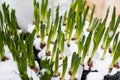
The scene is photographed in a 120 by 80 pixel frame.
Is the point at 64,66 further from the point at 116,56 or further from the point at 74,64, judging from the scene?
the point at 116,56

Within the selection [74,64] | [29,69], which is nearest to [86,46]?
[74,64]

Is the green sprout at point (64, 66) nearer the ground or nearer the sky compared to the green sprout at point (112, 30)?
nearer the ground

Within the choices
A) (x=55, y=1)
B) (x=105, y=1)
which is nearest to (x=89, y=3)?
(x=105, y=1)

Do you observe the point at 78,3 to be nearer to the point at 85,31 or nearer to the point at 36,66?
the point at 85,31

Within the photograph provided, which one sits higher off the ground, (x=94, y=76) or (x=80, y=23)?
(x=80, y=23)

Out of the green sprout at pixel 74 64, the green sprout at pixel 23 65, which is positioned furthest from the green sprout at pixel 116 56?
the green sprout at pixel 23 65

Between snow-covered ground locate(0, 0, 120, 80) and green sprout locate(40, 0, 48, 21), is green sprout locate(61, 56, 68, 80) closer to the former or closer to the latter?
snow-covered ground locate(0, 0, 120, 80)

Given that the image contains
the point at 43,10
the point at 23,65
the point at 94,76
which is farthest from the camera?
the point at 43,10

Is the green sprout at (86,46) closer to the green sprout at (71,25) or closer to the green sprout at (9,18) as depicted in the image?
the green sprout at (71,25)

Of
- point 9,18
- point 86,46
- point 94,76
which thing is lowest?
point 94,76

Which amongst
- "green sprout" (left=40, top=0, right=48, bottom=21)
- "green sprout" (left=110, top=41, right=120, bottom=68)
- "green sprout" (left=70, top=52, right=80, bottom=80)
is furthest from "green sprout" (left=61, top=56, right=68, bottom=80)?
"green sprout" (left=40, top=0, right=48, bottom=21)

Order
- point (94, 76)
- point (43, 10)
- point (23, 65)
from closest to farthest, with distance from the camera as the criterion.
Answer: point (23, 65) < point (94, 76) < point (43, 10)
